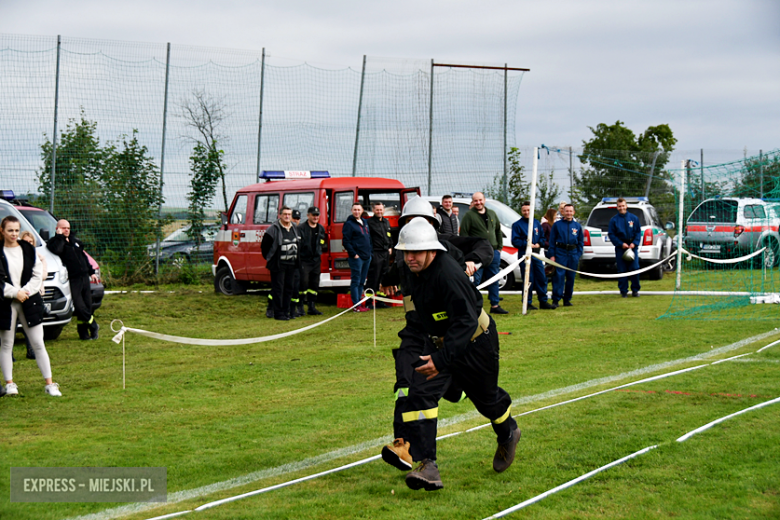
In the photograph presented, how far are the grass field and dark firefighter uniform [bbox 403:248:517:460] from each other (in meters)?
0.37

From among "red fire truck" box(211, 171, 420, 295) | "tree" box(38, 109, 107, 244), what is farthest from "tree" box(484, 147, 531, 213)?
"tree" box(38, 109, 107, 244)

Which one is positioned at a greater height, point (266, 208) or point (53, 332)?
point (266, 208)

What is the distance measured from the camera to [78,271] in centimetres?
1123

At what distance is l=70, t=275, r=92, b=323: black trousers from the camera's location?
37.1 feet

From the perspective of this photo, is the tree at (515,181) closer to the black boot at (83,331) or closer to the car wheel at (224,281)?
the car wheel at (224,281)

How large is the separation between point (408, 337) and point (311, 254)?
8.98 m

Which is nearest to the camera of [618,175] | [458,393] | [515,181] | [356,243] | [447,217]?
[458,393]

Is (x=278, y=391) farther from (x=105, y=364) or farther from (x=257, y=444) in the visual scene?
(x=105, y=364)

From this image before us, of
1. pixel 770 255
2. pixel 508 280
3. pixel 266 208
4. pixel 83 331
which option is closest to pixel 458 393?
pixel 83 331

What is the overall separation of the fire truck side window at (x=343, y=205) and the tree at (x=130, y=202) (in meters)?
5.70

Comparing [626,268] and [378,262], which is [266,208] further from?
[626,268]

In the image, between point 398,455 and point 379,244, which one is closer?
point 398,455

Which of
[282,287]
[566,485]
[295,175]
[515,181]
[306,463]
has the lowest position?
[306,463]

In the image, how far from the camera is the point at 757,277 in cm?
1656
